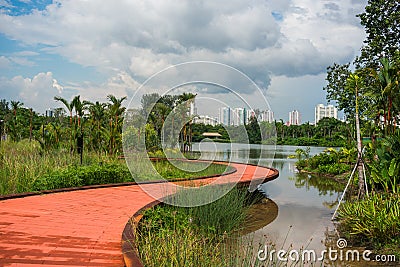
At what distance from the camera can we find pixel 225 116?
6.14 m

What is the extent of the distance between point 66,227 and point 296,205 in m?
6.04

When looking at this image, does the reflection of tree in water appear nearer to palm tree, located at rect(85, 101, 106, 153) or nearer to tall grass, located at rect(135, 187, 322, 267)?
tall grass, located at rect(135, 187, 322, 267)

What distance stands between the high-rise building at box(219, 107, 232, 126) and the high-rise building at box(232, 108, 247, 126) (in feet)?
0.25

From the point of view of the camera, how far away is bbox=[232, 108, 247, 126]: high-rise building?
6.14m

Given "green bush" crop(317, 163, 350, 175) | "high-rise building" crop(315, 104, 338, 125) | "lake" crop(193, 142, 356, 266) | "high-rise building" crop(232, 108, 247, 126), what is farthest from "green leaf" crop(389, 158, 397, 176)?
"high-rise building" crop(315, 104, 338, 125)

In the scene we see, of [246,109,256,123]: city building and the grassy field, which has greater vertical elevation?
[246,109,256,123]: city building

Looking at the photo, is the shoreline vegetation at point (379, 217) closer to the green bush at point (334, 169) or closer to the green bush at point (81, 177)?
the green bush at point (81, 177)

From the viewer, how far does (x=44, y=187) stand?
6457mm

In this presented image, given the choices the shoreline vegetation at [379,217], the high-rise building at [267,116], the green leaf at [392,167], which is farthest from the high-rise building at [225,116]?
the green leaf at [392,167]

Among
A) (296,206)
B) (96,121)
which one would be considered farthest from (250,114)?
(96,121)

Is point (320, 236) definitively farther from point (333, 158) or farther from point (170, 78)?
point (333, 158)

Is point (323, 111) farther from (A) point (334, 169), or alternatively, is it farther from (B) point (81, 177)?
(B) point (81, 177)

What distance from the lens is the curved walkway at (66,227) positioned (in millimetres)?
3059

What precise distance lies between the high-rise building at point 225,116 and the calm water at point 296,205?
0.97 meters
